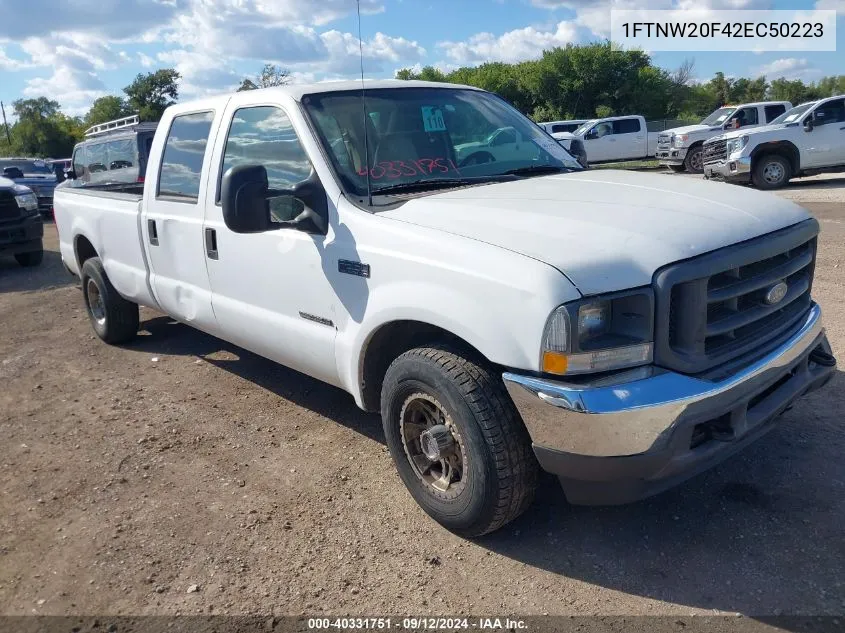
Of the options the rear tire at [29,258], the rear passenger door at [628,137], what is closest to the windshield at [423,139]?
the rear tire at [29,258]

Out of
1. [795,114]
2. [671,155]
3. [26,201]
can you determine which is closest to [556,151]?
[26,201]

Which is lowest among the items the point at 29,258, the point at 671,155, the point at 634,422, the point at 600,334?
the point at 29,258

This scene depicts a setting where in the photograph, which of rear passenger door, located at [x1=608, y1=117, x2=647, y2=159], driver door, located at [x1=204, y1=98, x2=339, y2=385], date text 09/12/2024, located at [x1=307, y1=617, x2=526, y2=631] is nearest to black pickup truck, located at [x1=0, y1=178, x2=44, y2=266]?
driver door, located at [x1=204, y1=98, x2=339, y2=385]

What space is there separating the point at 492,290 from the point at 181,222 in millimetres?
2661

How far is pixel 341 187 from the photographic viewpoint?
3523 millimetres

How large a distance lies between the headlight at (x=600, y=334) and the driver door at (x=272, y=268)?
1.34 meters

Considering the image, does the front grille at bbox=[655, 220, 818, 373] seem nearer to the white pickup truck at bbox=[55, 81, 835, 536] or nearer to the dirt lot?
the white pickup truck at bbox=[55, 81, 835, 536]

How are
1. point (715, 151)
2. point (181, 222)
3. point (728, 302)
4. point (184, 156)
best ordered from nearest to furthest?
point (728, 302)
point (181, 222)
point (184, 156)
point (715, 151)

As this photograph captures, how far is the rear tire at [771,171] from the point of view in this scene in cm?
1498

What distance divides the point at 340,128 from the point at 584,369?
193cm

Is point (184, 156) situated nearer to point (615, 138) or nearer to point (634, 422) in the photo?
point (634, 422)

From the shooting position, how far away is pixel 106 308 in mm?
6219

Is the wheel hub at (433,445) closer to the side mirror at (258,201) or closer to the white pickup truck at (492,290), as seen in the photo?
the white pickup truck at (492,290)

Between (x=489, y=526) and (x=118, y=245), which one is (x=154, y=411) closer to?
(x=118, y=245)
